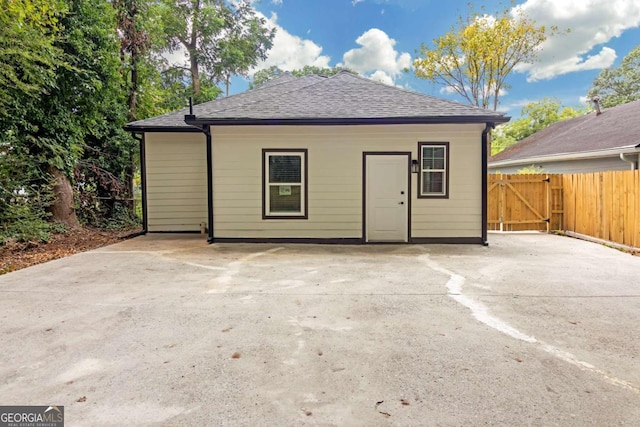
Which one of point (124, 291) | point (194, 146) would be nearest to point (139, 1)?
point (194, 146)

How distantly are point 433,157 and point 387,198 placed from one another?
4.45 ft

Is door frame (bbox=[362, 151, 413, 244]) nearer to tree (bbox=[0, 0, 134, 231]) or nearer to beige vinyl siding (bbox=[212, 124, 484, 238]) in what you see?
beige vinyl siding (bbox=[212, 124, 484, 238])

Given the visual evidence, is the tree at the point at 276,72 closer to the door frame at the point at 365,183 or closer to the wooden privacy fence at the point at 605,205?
the wooden privacy fence at the point at 605,205

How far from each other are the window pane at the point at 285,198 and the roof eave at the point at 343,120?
4.65 feet

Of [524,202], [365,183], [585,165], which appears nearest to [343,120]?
[365,183]

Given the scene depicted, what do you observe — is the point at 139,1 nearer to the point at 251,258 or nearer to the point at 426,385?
the point at 251,258

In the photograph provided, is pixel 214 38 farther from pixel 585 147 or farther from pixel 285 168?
pixel 585 147

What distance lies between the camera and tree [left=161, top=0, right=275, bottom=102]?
18.1 m

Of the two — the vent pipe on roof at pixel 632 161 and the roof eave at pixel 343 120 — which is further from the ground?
the roof eave at pixel 343 120

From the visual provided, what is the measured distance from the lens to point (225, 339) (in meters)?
3.08

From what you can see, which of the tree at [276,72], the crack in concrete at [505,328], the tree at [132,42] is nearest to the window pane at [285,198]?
the crack in concrete at [505,328]

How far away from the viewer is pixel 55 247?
25.5 feet

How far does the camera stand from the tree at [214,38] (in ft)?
59.5

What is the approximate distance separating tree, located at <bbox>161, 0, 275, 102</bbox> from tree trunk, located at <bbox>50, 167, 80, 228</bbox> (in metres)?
9.80
